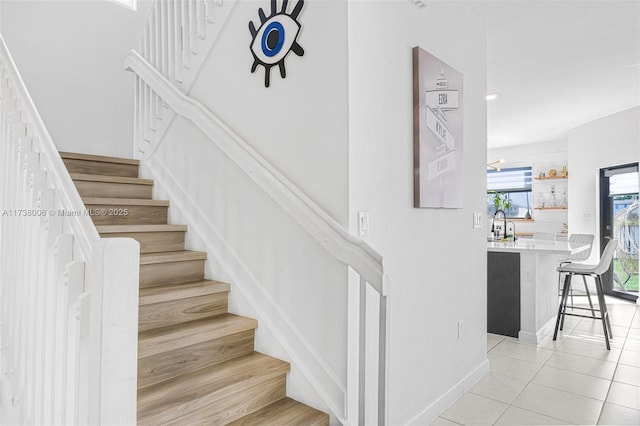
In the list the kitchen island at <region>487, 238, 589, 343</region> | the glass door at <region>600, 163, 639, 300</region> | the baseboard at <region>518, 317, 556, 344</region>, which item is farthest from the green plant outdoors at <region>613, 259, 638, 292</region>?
the baseboard at <region>518, 317, 556, 344</region>

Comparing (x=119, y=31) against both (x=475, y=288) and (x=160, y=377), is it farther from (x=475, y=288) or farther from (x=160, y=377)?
(x=475, y=288)

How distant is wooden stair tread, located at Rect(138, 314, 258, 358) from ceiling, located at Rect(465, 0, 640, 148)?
2545 millimetres

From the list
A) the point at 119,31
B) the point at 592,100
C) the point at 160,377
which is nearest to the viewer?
the point at 160,377

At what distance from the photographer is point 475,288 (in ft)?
9.49

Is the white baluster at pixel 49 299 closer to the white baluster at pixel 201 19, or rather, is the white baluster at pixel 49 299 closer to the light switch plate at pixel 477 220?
the white baluster at pixel 201 19

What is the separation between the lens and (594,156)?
624 cm

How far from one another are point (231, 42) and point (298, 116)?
817 millimetres

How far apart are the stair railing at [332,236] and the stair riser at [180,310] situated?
29.7 inches

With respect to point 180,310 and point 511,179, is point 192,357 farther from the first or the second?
point 511,179

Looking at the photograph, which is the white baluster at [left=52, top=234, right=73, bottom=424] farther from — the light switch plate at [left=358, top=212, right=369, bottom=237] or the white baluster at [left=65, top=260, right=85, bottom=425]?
the light switch plate at [left=358, top=212, right=369, bottom=237]

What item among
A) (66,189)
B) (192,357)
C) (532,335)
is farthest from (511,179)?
(66,189)

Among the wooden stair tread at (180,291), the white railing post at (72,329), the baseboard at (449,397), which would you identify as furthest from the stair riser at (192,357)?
the baseboard at (449,397)

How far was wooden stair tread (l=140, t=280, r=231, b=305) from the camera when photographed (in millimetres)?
2066

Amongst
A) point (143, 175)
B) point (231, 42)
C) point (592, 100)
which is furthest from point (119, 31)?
point (592, 100)
